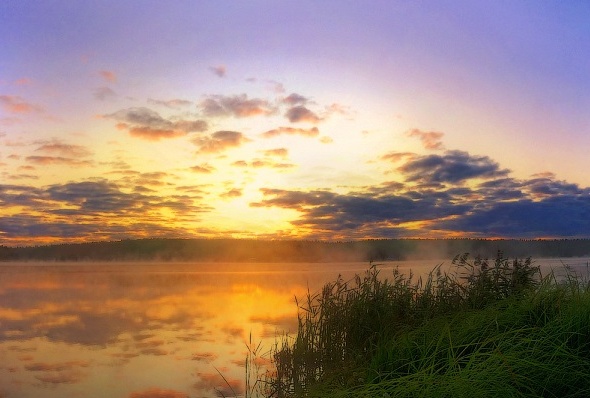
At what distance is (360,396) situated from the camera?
21.4 feet

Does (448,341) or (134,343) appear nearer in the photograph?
(448,341)

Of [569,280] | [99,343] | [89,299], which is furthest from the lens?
[89,299]

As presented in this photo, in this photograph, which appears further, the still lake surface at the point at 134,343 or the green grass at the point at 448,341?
the still lake surface at the point at 134,343

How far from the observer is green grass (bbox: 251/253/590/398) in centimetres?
645

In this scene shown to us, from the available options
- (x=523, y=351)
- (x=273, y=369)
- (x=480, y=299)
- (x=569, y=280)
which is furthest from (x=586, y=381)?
(x=273, y=369)

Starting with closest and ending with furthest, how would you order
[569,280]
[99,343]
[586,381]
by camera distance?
[586,381] < [569,280] < [99,343]

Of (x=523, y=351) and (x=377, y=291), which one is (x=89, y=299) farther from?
(x=523, y=351)

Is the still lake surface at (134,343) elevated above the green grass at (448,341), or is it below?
below

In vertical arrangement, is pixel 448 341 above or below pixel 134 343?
above

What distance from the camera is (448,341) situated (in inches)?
343

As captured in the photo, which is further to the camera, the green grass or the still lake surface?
the still lake surface

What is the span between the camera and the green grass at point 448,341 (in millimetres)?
6453

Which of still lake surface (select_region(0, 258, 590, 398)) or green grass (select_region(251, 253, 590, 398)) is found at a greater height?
green grass (select_region(251, 253, 590, 398))

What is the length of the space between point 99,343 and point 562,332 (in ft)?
51.6
